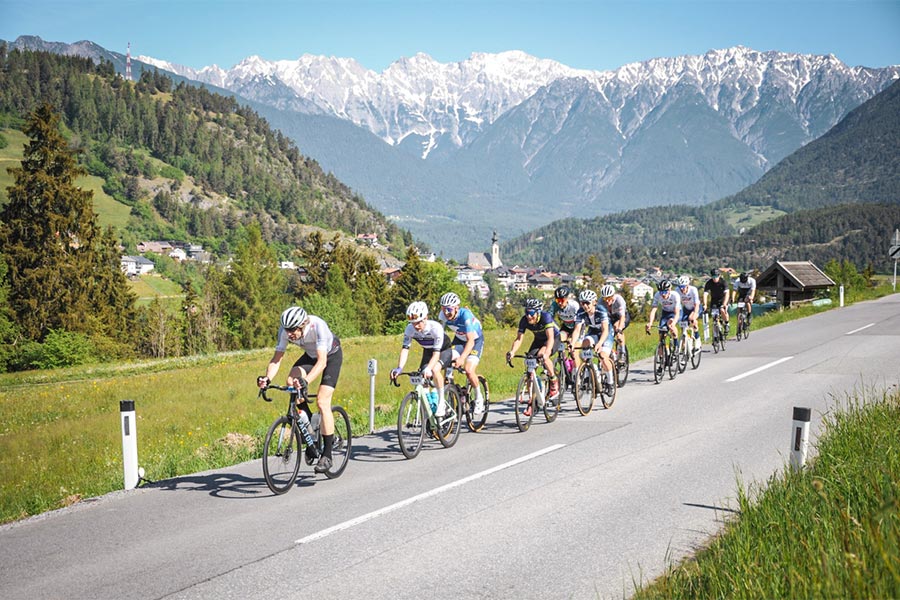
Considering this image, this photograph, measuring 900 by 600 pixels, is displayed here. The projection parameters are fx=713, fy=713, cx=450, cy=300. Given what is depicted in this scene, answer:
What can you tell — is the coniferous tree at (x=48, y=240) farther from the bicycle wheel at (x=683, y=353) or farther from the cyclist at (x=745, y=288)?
the bicycle wheel at (x=683, y=353)

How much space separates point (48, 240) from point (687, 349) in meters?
48.5

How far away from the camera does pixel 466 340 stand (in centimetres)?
1152

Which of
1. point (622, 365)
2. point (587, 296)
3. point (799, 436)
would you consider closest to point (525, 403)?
point (587, 296)

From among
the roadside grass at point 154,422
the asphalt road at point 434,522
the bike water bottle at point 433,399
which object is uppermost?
the bike water bottle at point 433,399

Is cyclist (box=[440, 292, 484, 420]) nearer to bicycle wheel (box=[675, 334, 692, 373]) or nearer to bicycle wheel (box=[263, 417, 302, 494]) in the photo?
bicycle wheel (box=[263, 417, 302, 494])

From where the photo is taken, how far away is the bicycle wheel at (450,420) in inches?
413

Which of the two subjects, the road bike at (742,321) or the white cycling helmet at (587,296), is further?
the road bike at (742,321)

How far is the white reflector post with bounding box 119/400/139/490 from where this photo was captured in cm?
892

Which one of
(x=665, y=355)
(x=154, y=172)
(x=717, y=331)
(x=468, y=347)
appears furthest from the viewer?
(x=154, y=172)

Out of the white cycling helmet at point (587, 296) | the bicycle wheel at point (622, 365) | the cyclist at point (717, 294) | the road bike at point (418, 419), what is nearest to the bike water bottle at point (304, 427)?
the road bike at point (418, 419)

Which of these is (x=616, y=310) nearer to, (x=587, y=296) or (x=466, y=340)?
(x=587, y=296)

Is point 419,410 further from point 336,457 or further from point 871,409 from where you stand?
point 871,409

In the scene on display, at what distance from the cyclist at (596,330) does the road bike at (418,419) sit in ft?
12.9

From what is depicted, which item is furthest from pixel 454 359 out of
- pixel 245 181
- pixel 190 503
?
pixel 245 181
